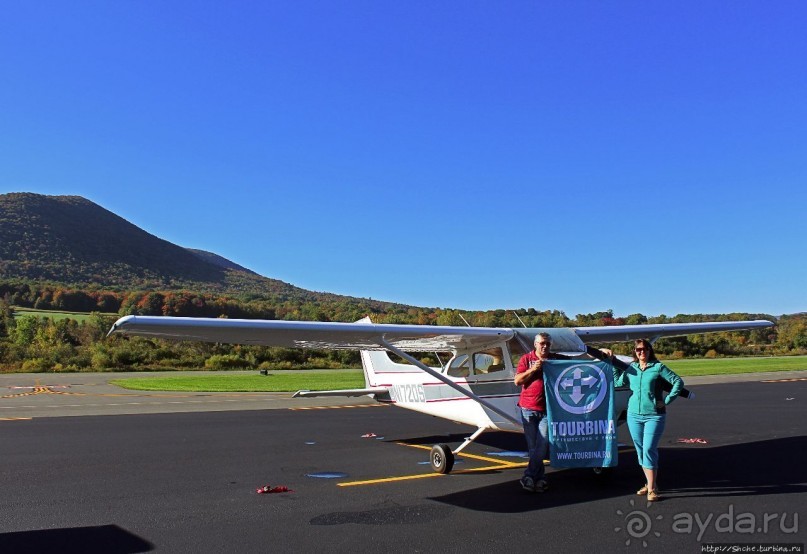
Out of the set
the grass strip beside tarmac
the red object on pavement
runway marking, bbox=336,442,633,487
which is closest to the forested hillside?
runway marking, bbox=336,442,633,487

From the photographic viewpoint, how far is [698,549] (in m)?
5.01

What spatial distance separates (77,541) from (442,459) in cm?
437

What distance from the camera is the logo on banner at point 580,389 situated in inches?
278

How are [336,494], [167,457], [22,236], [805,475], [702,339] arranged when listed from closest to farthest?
[336,494], [805,475], [167,457], [702,339], [22,236]

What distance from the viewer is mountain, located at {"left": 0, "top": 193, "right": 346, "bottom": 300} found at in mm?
89562

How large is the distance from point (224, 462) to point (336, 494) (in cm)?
286

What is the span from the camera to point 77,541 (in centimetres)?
532

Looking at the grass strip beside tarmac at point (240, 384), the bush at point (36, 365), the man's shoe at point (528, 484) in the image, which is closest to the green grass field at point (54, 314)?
the bush at point (36, 365)

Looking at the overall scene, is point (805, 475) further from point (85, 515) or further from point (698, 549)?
point (85, 515)

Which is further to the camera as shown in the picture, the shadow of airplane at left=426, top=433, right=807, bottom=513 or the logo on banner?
the logo on banner

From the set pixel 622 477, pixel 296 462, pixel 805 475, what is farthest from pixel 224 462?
pixel 805 475

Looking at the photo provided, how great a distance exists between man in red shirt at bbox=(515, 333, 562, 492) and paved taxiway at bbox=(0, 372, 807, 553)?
229mm

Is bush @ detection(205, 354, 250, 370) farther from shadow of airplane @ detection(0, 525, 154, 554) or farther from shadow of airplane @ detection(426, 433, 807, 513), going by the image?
shadow of airplane @ detection(0, 525, 154, 554)

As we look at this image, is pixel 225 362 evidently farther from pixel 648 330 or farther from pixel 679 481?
pixel 679 481
